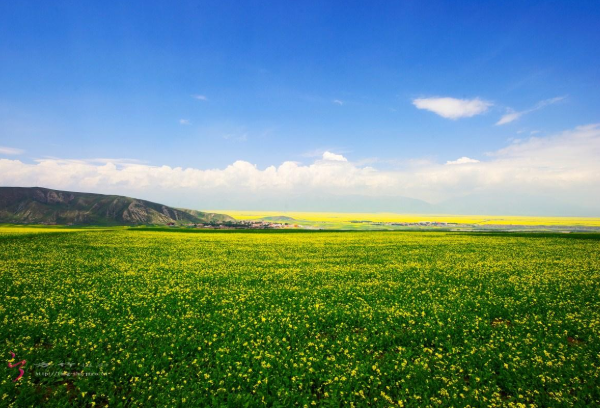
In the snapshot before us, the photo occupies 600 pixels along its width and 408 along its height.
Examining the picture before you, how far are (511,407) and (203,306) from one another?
14.1 metres

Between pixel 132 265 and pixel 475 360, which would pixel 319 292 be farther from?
pixel 132 265

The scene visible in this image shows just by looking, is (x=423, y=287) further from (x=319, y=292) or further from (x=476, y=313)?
(x=319, y=292)

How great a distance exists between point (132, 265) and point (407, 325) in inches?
1050

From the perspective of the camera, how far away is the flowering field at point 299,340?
8492 mm

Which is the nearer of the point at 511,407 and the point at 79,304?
the point at 511,407

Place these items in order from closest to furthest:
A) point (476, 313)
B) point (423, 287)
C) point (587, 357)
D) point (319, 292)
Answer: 1. point (587, 357)
2. point (476, 313)
3. point (319, 292)
4. point (423, 287)

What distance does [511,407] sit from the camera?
7.82m

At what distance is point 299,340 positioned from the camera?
38.3ft

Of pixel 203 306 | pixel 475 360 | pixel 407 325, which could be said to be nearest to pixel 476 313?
pixel 407 325

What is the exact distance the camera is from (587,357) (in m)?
10.2

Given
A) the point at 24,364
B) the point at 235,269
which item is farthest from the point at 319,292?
the point at 24,364

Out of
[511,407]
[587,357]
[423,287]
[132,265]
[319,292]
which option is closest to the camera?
[511,407]

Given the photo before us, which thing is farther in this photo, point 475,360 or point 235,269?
point 235,269

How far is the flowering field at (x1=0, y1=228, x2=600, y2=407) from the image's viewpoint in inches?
334
